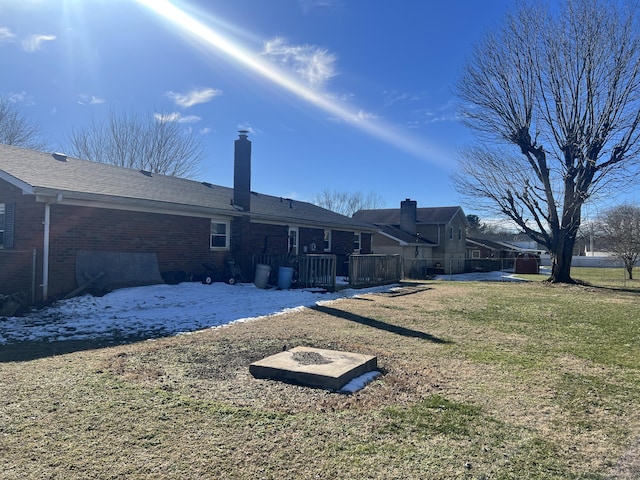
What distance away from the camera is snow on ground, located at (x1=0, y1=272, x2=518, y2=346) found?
809cm

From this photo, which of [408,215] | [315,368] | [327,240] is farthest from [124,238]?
[408,215]

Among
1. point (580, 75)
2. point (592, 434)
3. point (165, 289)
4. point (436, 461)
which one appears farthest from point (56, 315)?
point (580, 75)

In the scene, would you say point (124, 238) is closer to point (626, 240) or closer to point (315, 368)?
point (315, 368)

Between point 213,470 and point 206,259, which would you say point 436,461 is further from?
point 206,259

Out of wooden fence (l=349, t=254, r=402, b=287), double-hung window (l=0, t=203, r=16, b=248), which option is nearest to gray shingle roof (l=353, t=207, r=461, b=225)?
wooden fence (l=349, t=254, r=402, b=287)

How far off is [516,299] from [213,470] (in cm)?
1383

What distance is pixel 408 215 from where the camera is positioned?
37.6 m

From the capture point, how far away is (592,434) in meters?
3.74

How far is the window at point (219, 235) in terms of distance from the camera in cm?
1589

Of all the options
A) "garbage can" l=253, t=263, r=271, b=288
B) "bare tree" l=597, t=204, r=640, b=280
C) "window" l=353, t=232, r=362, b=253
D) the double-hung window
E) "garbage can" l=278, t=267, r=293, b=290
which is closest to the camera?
the double-hung window

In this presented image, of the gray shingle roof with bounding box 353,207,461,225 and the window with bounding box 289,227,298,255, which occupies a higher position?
the gray shingle roof with bounding box 353,207,461,225

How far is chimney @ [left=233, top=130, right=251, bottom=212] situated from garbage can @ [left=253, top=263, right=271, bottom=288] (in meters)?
2.79

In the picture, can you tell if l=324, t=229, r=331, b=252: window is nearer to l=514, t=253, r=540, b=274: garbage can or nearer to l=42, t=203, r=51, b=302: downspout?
l=42, t=203, r=51, b=302: downspout

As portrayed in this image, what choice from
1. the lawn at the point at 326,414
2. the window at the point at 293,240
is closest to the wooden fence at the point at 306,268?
the window at the point at 293,240
